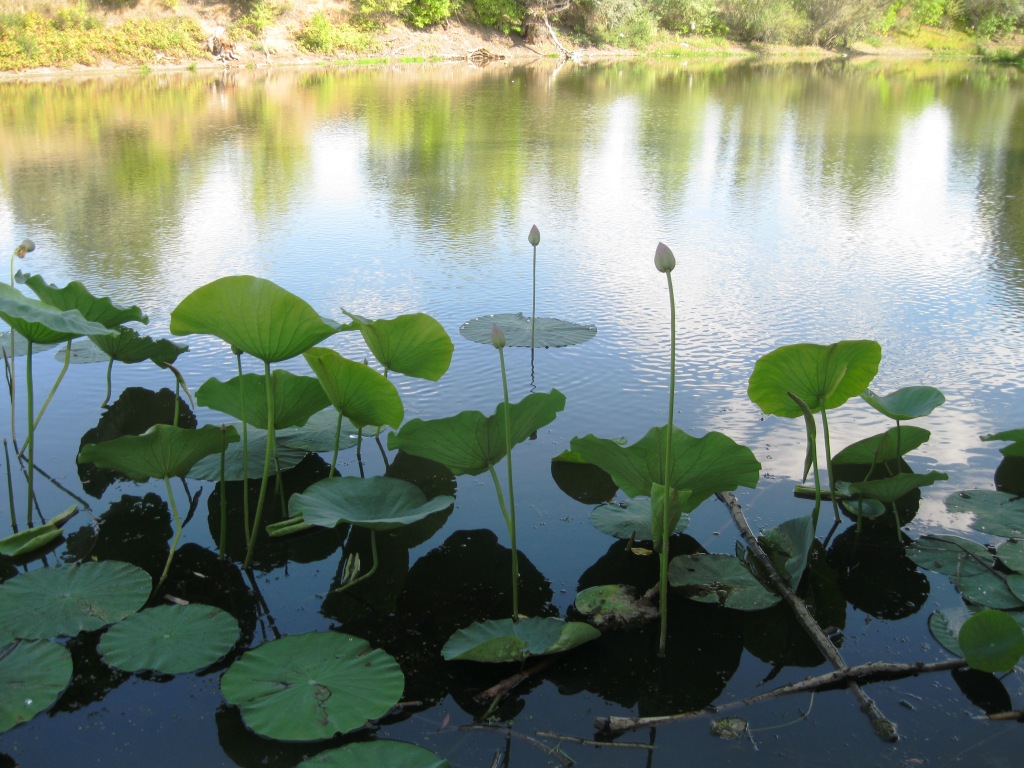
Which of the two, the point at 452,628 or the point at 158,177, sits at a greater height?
the point at 158,177

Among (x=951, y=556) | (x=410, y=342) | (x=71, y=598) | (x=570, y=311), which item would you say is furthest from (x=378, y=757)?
(x=570, y=311)

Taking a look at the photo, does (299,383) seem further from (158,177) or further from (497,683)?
(158,177)

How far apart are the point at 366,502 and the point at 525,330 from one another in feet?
4.94

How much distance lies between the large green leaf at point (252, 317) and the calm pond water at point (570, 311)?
464mm

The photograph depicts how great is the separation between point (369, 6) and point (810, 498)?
2035 centimetres

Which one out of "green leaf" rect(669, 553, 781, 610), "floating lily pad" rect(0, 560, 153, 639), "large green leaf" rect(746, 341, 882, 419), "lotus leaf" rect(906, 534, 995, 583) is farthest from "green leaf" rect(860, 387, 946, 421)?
"floating lily pad" rect(0, 560, 153, 639)

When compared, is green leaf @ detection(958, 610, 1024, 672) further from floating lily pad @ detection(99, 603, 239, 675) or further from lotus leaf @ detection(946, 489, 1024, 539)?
floating lily pad @ detection(99, 603, 239, 675)

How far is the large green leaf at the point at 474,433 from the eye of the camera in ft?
5.14

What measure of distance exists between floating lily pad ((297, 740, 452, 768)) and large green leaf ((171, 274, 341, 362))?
2.34 feet

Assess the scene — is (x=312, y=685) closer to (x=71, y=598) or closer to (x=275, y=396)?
(x=71, y=598)

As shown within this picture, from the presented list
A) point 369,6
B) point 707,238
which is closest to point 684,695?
point 707,238

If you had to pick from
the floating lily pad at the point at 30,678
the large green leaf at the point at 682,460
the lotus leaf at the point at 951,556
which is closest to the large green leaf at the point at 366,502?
the large green leaf at the point at 682,460

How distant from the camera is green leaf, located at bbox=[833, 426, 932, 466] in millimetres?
1894

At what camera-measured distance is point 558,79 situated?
47.7ft
